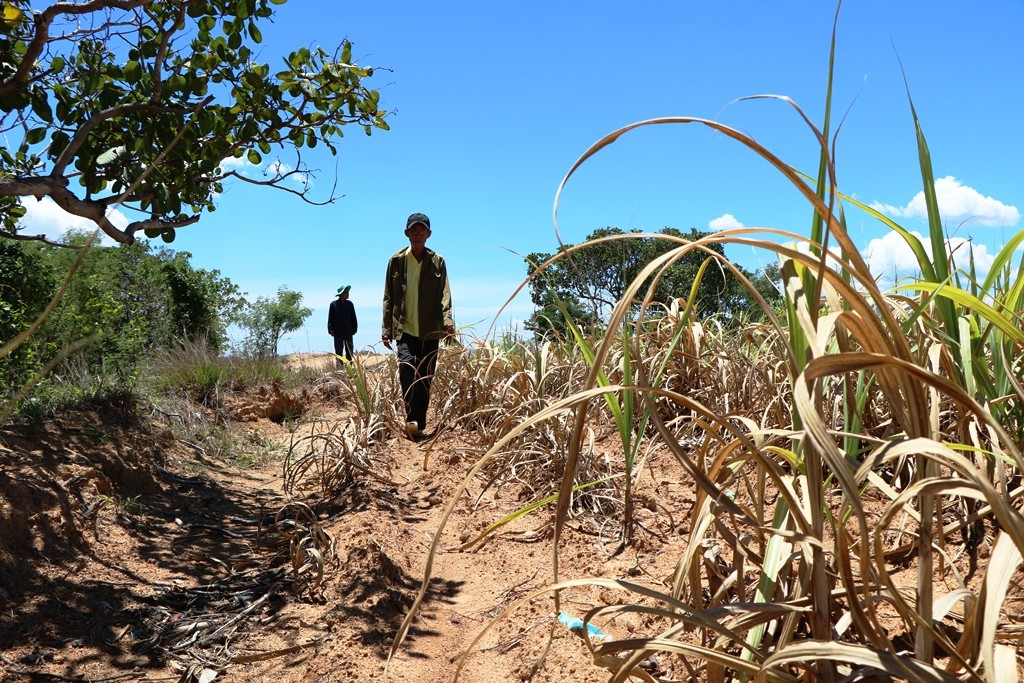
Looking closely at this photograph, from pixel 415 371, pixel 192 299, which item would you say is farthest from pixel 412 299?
pixel 192 299

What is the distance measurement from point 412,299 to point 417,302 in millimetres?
45

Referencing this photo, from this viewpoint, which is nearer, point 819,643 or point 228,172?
point 819,643

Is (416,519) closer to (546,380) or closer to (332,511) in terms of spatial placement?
(332,511)

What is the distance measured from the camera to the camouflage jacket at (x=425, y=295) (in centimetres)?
587

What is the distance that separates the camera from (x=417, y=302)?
5.86 meters

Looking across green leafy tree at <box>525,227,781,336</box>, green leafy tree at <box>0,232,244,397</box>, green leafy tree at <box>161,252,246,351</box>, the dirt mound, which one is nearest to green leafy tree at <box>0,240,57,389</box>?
green leafy tree at <box>0,232,244,397</box>

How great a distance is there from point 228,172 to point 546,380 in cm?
214

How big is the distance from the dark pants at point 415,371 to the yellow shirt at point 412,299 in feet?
0.26

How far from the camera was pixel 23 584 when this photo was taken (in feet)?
10.0

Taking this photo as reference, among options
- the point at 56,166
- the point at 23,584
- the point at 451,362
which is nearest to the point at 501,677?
the point at 23,584

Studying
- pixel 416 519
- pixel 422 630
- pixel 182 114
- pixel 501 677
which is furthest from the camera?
pixel 416 519

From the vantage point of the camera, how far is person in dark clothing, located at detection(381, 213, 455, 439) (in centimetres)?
580

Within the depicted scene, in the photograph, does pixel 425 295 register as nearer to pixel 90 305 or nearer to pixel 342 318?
pixel 90 305

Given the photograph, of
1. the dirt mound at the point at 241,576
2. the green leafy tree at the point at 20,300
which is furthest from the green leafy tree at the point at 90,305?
the dirt mound at the point at 241,576
